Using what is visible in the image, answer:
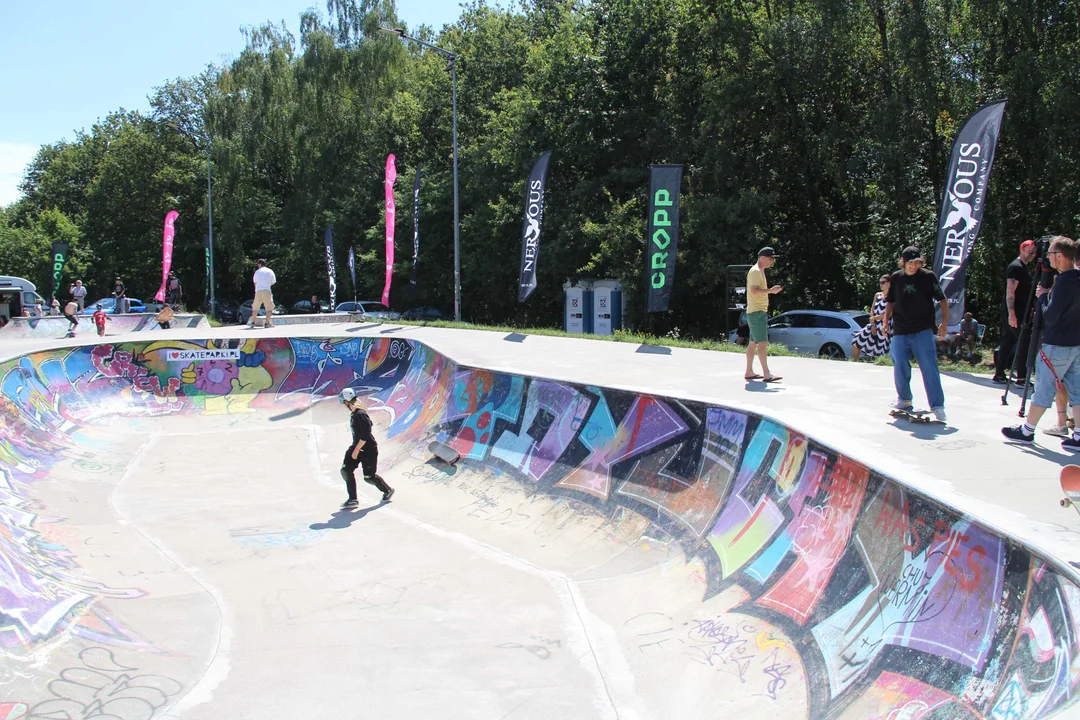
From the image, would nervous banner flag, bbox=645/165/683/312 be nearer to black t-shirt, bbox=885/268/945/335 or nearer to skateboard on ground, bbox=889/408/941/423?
skateboard on ground, bbox=889/408/941/423

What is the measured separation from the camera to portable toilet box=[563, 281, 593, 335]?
25.6 m

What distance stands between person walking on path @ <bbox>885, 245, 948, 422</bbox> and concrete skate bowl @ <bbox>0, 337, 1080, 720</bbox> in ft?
4.65

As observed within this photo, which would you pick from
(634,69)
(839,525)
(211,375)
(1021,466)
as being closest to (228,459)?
(211,375)

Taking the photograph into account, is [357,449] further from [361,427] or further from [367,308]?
[367,308]

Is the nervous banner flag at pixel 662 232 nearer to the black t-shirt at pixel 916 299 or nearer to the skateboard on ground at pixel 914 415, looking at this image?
the skateboard on ground at pixel 914 415

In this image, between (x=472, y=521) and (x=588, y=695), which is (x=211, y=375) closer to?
(x=472, y=521)

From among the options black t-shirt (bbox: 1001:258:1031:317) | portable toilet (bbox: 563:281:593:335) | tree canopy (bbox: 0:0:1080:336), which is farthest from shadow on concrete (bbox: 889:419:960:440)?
portable toilet (bbox: 563:281:593:335)

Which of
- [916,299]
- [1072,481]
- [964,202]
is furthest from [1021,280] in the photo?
[1072,481]

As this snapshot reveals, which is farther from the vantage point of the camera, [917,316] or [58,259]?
[58,259]

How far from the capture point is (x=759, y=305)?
372 inches

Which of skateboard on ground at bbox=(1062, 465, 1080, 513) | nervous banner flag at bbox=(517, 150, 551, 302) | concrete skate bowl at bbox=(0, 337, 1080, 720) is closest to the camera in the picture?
skateboard on ground at bbox=(1062, 465, 1080, 513)

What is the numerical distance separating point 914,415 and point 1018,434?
99cm

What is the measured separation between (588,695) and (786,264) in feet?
72.9

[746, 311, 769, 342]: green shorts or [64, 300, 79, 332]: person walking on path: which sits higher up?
[746, 311, 769, 342]: green shorts
